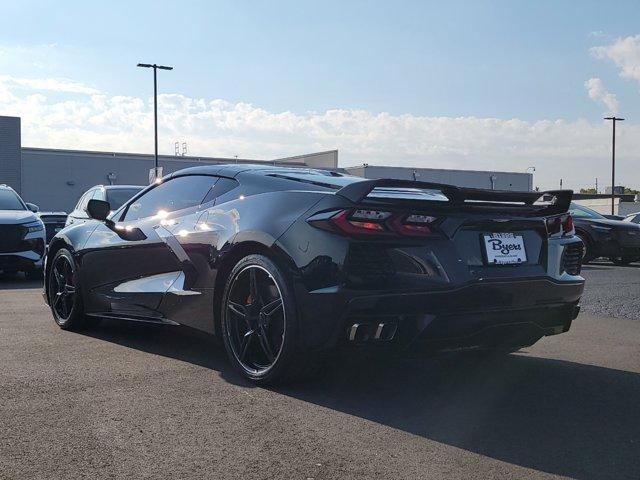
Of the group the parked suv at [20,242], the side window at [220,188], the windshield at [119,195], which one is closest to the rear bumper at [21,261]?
the parked suv at [20,242]

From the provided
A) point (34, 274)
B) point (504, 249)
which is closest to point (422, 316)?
point (504, 249)

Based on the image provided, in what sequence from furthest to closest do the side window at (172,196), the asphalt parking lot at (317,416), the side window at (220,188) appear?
the side window at (172,196)
the side window at (220,188)
the asphalt parking lot at (317,416)

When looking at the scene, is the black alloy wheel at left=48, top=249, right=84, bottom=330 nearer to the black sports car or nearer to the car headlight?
the black sports car

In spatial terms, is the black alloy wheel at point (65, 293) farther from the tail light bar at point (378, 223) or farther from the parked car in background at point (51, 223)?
the parked car in background at point (51, 223)

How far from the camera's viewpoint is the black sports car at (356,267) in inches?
155

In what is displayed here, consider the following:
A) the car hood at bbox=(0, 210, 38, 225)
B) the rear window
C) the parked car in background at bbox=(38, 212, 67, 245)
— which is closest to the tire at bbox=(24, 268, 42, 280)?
the car hood at bbox=(0, 210, 38, 225)

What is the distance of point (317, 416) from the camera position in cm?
384

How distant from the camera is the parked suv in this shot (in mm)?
11258

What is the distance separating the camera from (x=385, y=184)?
161 inches

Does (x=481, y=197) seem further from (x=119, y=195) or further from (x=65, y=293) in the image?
(x=119, y=195)

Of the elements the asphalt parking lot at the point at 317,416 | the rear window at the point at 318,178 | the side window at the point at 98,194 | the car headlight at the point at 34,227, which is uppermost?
the rear window at the point at 318,178

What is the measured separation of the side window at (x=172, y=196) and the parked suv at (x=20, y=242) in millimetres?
6037

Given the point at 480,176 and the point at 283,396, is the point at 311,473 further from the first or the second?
the point at 480,176

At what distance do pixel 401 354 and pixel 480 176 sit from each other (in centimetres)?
5506
